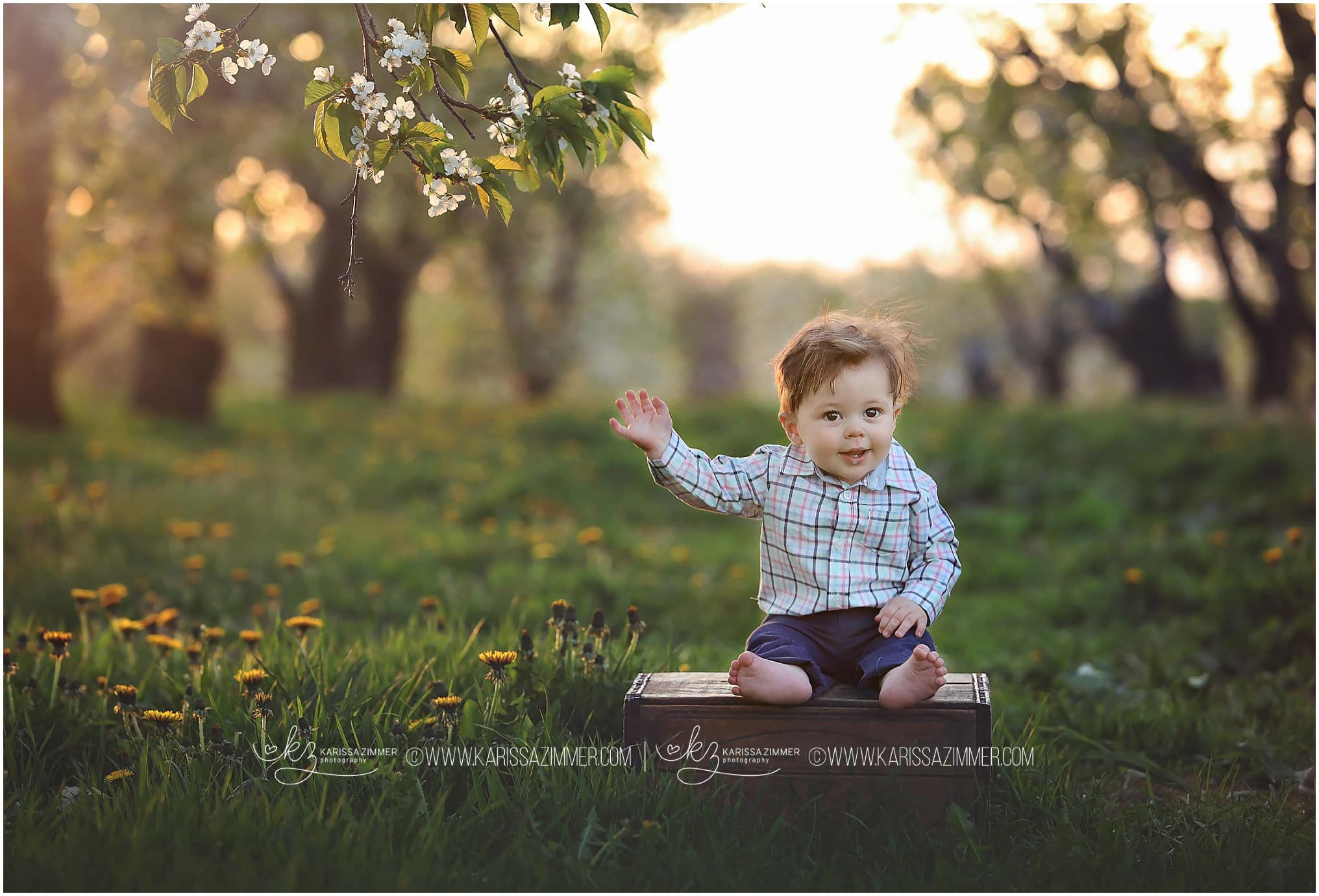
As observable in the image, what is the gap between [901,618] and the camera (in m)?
2.90

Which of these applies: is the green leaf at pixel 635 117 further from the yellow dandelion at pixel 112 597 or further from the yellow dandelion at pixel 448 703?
the yellow dandelion at pixel 112 597

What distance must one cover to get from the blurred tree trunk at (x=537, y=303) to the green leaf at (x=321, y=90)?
46.9 ft

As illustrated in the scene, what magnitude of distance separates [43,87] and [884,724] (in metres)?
8.31

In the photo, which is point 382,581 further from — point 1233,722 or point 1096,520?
point 1096,520

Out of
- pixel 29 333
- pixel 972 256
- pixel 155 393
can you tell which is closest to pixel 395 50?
pixel 29 333

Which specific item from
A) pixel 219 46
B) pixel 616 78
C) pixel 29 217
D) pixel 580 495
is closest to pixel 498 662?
pixel 616 78

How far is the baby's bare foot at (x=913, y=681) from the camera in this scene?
2654 mm

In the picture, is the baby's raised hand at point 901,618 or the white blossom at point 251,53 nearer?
the white blossom at point 251,53

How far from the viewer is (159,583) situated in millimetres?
5656

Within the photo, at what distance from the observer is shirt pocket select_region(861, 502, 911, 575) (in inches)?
118

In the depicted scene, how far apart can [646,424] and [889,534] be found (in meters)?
Result: 0.75

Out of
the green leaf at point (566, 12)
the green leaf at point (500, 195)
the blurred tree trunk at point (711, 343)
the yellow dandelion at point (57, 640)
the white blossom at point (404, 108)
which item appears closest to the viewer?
the green leaf at point (566, 12)

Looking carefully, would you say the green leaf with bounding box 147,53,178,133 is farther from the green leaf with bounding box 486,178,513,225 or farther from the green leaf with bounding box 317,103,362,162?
the green leaf with bounding box 486,178,513,225

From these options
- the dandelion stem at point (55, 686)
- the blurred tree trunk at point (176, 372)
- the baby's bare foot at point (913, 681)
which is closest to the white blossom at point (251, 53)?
the dandelion stem at point (55, 686)
